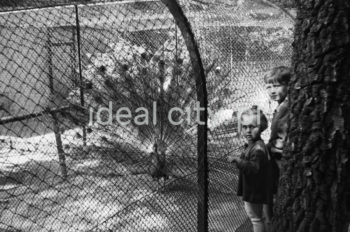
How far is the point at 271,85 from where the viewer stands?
10.5ft

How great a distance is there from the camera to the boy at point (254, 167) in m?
2.90

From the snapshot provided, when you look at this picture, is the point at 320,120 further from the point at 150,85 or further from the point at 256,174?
the point at 150,85

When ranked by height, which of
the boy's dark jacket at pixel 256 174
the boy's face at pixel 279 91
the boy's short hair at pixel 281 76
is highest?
the boy's short hair at pixel 281 76

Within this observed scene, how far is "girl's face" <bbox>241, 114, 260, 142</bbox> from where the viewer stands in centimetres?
297

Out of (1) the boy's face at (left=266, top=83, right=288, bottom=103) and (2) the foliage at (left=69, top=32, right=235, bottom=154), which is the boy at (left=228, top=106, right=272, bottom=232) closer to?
(1) the boy's face at (left=266, top=83, right=288, bottom=103)

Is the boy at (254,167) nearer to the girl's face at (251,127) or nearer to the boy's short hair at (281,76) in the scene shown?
the girl's face at (251,127)

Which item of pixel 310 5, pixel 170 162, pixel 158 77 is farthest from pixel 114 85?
pixel 310 5

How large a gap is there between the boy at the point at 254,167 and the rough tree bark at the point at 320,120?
75 centimetres

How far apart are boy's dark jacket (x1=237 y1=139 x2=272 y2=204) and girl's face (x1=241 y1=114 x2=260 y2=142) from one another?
0.14 feet

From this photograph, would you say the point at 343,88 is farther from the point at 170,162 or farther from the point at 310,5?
the point at 170,162

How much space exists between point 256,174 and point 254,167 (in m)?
0.07

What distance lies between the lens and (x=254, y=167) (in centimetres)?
289

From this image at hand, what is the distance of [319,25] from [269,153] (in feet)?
4.16

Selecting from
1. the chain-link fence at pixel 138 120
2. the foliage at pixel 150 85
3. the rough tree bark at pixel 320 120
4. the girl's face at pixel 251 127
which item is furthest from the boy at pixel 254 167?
the foliage at pixel 150 85
